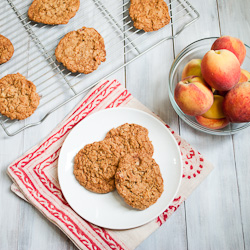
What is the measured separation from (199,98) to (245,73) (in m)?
0.27

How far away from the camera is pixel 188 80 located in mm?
1314

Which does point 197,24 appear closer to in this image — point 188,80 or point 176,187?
point 188,80

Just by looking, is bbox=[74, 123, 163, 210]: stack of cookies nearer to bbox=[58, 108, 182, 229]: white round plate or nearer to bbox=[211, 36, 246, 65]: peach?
bbox=[58, 108, 182, 229]: white round plate

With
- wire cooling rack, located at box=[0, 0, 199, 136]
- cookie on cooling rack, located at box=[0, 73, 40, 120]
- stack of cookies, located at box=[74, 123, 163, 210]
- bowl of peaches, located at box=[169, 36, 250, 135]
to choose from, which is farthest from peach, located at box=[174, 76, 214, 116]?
cookie on cooling rack, located at box=[0, 73, 40, 120]

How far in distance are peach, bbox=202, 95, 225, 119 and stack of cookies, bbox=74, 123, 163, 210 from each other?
267 millimetres

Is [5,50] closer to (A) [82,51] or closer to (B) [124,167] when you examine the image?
(A) [82,51]

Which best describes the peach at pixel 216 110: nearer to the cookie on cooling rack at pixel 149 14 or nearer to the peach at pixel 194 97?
the peach at pixel 194 97

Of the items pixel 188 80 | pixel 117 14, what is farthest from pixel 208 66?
Answer: pixel 117 14

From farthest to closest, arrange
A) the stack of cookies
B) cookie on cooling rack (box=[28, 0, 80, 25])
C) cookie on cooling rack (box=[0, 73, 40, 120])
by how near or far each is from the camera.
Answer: cookie on cooling rack (box=[28, 0, 80, 25]) < cookie on cooling rack (box=[0, 73, 40, 120]) < the stack of cookies

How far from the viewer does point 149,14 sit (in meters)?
1.60

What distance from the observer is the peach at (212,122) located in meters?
1.36

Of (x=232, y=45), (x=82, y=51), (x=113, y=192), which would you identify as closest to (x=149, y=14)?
(x=82, y=51)

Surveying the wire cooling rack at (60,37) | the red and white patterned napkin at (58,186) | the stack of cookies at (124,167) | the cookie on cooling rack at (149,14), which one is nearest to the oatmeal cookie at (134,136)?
the stack of cookies at (124,167)

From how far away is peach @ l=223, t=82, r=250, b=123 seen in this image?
123 centimetres
